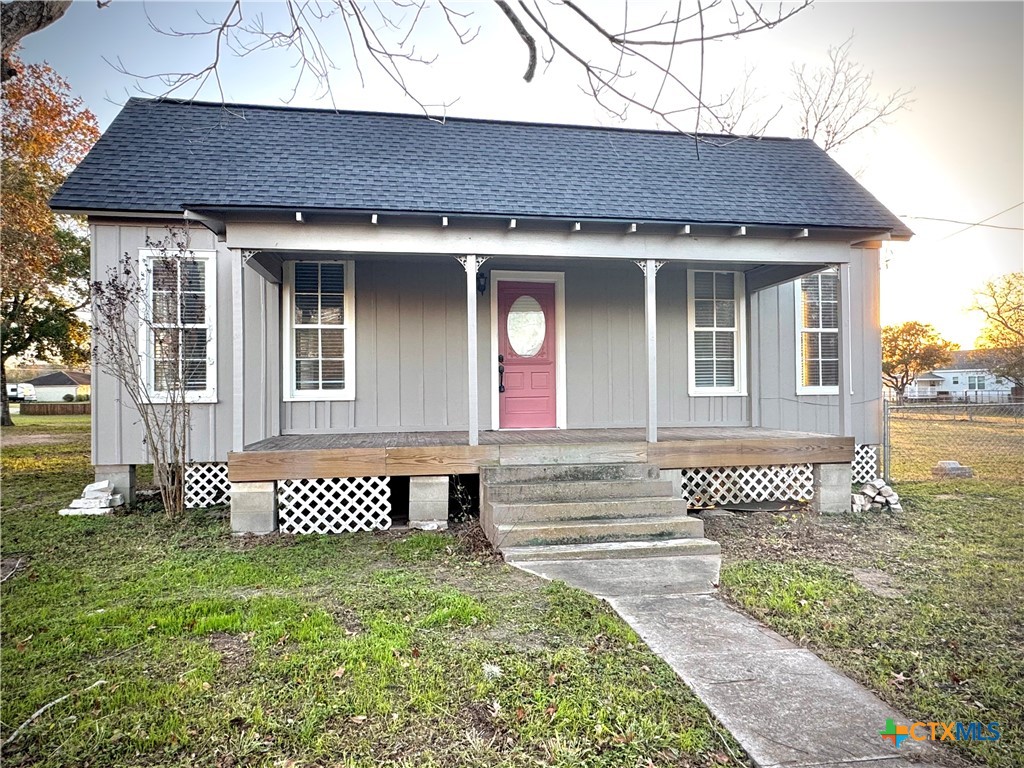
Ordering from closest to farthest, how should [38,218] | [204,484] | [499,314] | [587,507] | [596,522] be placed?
[596,522] → [587,507] → [204,484] → [499,314] → [38,218]

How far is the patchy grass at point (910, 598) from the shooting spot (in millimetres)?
2688

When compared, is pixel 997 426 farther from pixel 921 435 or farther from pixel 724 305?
pixel 724 305

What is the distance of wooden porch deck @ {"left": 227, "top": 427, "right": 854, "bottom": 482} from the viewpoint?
18.8ft

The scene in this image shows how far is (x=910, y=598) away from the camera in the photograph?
13.0 feet

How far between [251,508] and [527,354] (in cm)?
388

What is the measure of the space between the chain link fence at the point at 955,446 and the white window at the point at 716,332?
2.06m

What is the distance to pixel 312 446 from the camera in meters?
6.17

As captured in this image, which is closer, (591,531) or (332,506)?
(591,531)

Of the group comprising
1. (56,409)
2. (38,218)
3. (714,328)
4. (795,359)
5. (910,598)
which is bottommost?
(910,598)

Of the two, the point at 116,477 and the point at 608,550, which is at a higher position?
the point at 116,477

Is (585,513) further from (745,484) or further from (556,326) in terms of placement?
(556,326)

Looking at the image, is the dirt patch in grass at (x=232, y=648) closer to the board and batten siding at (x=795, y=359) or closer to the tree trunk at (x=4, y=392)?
the board and batten siding at (x=795, y=359)

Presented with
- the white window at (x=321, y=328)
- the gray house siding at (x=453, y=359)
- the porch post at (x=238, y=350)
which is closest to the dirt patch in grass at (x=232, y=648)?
the porch post at (x=238, y=350)

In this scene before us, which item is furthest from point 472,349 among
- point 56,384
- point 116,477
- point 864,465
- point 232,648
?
point 56,384
